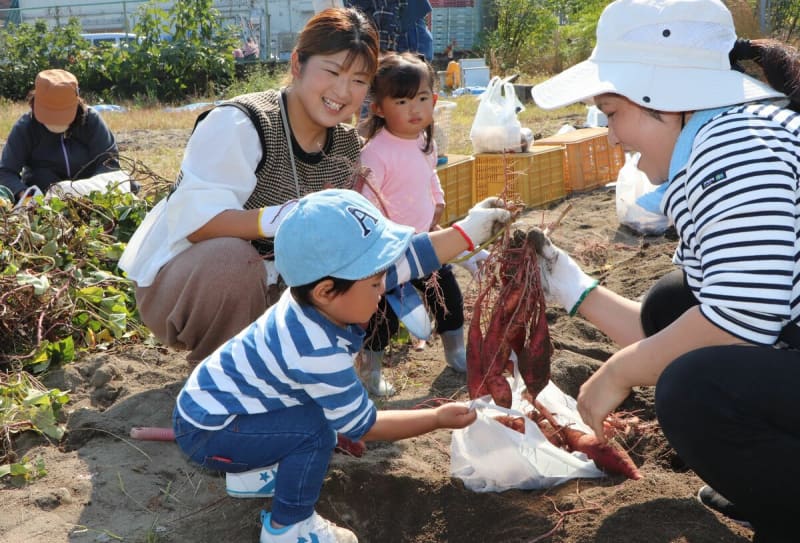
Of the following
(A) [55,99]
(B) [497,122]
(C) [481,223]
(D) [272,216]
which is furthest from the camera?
(B) [497,122]

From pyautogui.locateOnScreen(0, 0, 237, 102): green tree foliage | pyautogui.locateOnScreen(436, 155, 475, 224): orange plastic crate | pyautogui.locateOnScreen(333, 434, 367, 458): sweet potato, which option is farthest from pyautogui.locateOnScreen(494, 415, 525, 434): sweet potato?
pyautogui.locateOnScreen(0, 0, 237, 102): green tree foliage

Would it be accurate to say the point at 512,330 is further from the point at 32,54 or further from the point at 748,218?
the point at 32,54

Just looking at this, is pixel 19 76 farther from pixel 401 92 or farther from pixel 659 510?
pixel 659 510

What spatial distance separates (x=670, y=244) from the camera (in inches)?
174

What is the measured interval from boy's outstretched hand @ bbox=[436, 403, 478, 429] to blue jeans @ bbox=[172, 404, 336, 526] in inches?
11.1

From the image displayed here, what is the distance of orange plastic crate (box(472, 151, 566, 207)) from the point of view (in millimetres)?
5281

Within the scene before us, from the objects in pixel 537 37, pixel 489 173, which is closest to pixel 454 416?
pixel 489 173

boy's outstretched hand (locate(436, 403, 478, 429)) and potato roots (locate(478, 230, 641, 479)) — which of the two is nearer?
boy's outstretched hand (locate(436, 403, 478, 429))

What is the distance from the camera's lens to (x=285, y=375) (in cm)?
183

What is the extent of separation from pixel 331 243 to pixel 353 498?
84 centimetres

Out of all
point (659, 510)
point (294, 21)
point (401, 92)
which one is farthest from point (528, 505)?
point (294, 21)

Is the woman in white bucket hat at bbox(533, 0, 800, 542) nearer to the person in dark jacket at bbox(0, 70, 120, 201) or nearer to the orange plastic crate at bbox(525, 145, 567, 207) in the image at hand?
the orange plastic crate at bbox(525, 145, 567, 207)

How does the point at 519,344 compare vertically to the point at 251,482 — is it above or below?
above

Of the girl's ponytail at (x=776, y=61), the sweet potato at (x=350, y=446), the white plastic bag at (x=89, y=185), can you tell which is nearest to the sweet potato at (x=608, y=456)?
the sweet potato at (x=350, y=446)
